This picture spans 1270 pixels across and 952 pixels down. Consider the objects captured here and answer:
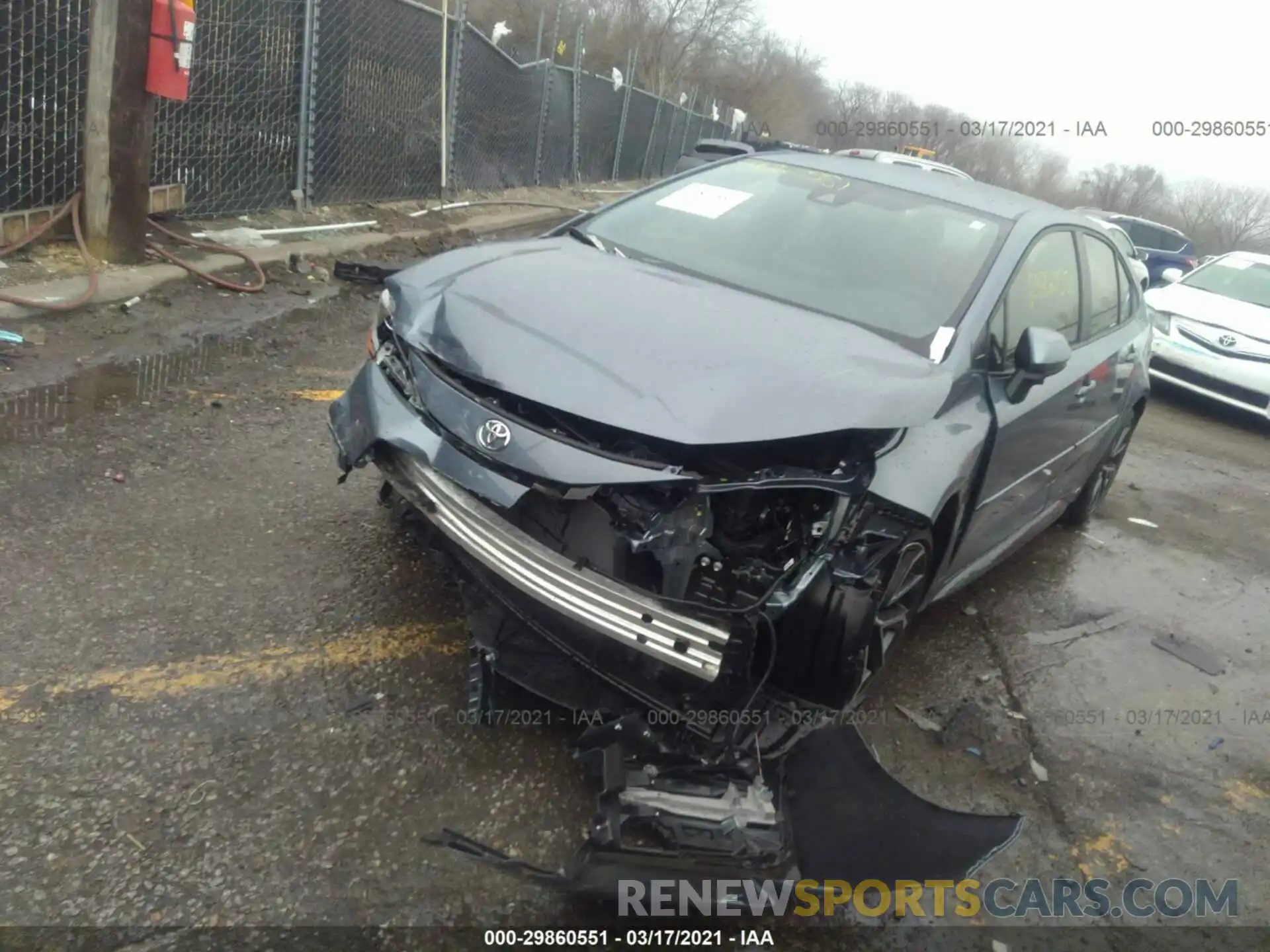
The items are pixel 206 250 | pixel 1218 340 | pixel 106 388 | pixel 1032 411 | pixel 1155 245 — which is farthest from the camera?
pixel 1155 245

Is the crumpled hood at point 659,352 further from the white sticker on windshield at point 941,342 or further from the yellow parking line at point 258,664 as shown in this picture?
the yellow parking line at point 258,664

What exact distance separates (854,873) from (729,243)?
2.37 meters

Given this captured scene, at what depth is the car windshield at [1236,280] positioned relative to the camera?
31.6 feet

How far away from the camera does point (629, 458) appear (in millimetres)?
2484

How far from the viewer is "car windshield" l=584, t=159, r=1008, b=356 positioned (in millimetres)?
3416

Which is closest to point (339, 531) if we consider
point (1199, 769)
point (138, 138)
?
point (1199, 769)

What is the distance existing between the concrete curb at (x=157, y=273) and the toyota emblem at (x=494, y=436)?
392 centimetres

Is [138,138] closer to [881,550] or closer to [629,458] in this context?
[629,458]

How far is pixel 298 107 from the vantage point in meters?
9.08

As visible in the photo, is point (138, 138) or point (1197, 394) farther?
point (1197, 394)

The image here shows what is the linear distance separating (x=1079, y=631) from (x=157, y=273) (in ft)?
19.2

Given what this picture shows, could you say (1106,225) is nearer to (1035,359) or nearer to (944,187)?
(944,187)

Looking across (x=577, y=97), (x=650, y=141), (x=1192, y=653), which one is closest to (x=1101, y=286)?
(x=1192, y=653)

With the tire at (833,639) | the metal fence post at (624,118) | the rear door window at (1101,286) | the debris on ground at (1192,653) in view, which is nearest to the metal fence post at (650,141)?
the metal fence post at (624,118)
